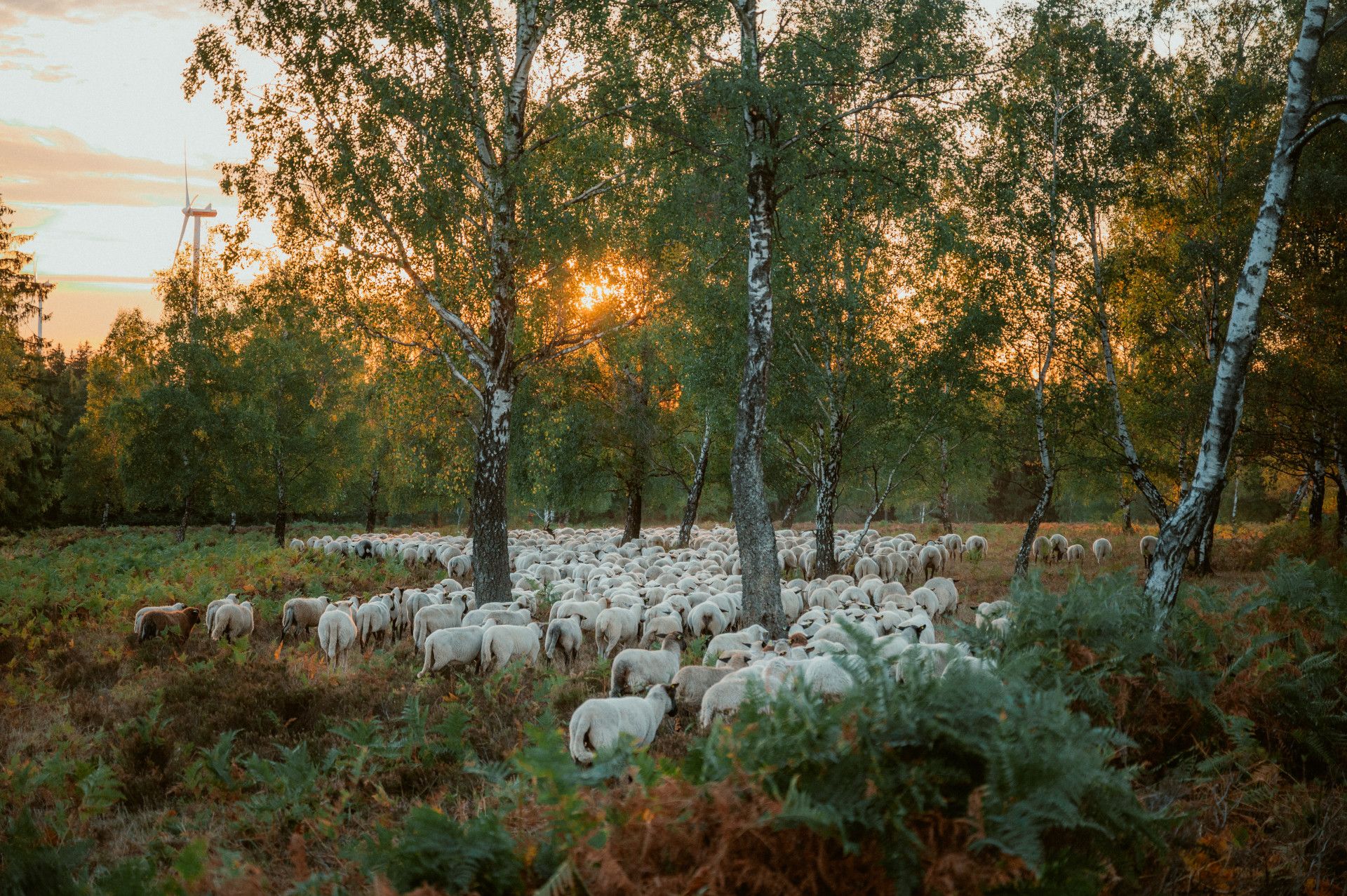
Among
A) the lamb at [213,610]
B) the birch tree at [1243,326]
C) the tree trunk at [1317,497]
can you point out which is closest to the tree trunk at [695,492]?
the lamb at [213,610]

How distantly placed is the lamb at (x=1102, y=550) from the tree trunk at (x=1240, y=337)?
1772cm

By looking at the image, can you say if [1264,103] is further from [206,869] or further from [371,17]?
[206,869]

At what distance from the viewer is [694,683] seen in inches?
342

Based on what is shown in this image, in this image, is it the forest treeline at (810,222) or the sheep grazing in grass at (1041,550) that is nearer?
the forest treeline at (810,222)

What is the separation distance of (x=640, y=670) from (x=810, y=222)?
865 cm

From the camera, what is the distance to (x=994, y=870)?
7.96 feet

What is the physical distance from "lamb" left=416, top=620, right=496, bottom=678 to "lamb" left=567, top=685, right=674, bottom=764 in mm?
4310

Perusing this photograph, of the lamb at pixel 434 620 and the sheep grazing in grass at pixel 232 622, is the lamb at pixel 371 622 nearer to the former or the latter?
the lamb at pixel 434 620

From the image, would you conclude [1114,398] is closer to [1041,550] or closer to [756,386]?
[756,386]

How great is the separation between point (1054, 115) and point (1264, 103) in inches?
146

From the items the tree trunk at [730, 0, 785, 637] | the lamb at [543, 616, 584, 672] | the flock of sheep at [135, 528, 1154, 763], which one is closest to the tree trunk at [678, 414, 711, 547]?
the flock of sheep at [135, 528, 1154, 763]

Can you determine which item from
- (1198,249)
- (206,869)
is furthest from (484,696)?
(1198,249)

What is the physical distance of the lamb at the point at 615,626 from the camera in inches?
503

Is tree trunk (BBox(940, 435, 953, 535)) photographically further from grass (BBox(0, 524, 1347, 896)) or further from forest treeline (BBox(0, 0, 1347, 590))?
grass (BBox(0, 524, 1347, 896))
